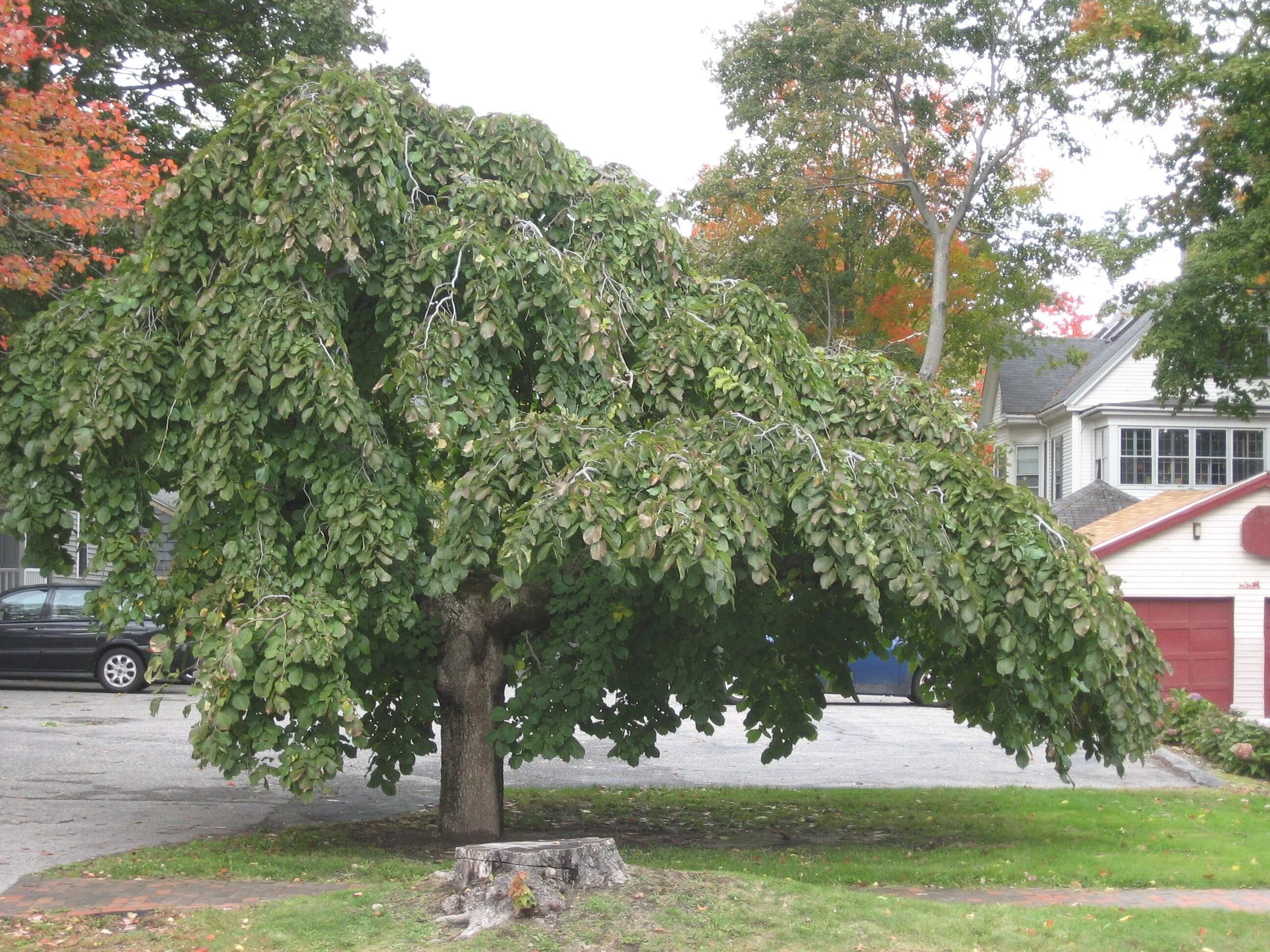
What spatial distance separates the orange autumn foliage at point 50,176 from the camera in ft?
37.8

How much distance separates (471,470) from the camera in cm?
770

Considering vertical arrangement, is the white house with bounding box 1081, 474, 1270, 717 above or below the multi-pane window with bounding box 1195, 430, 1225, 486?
below

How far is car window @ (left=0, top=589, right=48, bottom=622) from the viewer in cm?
1842

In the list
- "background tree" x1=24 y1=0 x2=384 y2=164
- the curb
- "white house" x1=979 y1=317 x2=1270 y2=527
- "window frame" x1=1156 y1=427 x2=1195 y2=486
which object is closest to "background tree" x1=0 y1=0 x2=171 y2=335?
"background tree" x1=24 y1=0 x2=384 y2=164

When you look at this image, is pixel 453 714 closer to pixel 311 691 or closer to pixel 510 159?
pixel 311 691

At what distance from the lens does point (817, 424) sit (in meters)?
9.03

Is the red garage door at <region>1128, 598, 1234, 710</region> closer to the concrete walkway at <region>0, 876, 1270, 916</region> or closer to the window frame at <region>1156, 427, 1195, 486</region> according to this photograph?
the window frame at <region>1156, 427, 1195, 486</region>

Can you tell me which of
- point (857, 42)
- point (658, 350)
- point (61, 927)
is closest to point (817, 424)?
point (658, 350)

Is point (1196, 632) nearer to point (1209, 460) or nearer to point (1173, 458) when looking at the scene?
point (1173, 458)

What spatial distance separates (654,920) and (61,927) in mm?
2937

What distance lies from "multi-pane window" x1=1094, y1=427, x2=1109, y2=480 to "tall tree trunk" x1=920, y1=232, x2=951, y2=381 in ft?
16.8

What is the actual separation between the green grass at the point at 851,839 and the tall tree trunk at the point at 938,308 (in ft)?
48.5

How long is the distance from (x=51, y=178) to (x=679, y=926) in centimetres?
927

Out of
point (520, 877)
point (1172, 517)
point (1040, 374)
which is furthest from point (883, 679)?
point (520, 877)
